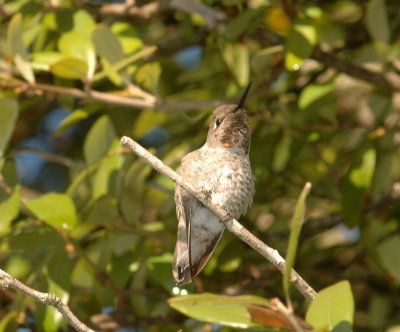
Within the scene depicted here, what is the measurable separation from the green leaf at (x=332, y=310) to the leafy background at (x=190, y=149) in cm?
131

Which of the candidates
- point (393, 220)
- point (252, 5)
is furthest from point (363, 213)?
point (252, 5)

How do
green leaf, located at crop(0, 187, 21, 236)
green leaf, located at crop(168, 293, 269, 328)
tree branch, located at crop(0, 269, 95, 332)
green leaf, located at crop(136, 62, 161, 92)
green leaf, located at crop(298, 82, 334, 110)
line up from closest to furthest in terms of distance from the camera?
1. tree branch, located at crop(0, 269, 95, 332)
2. green leaf, located at crop(168, 293, 269, 328)
3. green leaf, located at crop(0, 187, 21, 236)
4. green leaf, located at crop(136, 62, 161, 92)
5. green leaf, located at crop(298, 82, 334, 110)

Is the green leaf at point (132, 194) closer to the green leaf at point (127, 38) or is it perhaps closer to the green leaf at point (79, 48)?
the green leaf at point (79, 48)

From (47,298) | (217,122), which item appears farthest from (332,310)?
(217,122)

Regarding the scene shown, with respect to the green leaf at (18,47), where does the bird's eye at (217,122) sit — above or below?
below

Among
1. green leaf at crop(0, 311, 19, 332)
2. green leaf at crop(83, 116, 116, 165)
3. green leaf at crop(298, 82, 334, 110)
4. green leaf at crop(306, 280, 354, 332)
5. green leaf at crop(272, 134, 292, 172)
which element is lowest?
green leaf at crop(306, 280, 354, 332)

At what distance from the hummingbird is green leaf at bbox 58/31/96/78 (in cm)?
53

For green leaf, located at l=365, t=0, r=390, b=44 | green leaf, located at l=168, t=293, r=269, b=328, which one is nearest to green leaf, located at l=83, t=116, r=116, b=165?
green leaf, located at l=365, t=0, r=390, b=44

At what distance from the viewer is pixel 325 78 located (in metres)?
4.24

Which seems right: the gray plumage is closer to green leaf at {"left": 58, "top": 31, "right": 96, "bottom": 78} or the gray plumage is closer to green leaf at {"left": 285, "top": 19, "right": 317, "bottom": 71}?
green leaf at {"left": 285, "top": 19, "right": 317, "bottom": 71}

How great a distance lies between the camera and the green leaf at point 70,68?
3.50 metres

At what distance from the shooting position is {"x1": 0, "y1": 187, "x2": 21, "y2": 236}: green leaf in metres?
3.30

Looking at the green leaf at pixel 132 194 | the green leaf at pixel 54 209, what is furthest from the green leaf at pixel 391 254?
the green leaf at pixel 54 209

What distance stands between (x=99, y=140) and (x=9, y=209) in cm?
59
